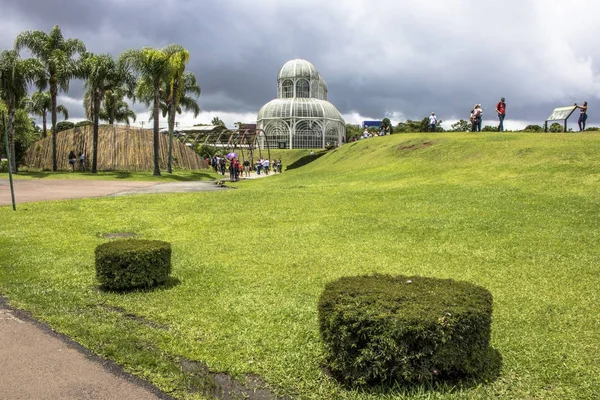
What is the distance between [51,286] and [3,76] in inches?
1239

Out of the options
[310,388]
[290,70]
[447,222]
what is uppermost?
[290,70]

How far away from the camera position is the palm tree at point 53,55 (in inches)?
1356

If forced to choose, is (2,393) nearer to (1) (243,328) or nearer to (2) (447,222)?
(1) (243,328)

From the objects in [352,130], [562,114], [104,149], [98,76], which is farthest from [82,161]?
[352,130]

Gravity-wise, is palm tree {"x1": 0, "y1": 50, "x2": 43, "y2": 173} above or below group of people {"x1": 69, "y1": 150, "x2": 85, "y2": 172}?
above

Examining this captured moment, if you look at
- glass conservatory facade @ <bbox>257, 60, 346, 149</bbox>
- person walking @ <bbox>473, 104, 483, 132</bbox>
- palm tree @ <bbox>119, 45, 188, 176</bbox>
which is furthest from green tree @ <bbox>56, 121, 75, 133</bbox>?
person walking @ <bbox>473, 104, 483, 132</bbox>

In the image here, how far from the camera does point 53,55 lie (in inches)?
1369

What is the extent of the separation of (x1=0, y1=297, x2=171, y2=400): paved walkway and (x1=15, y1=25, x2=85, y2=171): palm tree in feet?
110

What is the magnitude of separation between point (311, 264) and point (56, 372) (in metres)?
4.63

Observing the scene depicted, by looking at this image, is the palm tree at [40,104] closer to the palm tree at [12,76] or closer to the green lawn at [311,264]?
the palm tree at [12,76]

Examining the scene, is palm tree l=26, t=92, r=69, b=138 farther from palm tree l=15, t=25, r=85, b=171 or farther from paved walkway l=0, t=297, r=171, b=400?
paved walkway l=0, t=297, r=171, b=400

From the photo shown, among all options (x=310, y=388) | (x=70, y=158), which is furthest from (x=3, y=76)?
(x=310, y=388)

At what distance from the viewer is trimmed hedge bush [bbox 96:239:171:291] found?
6844 mm

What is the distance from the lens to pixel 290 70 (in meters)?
73.6
